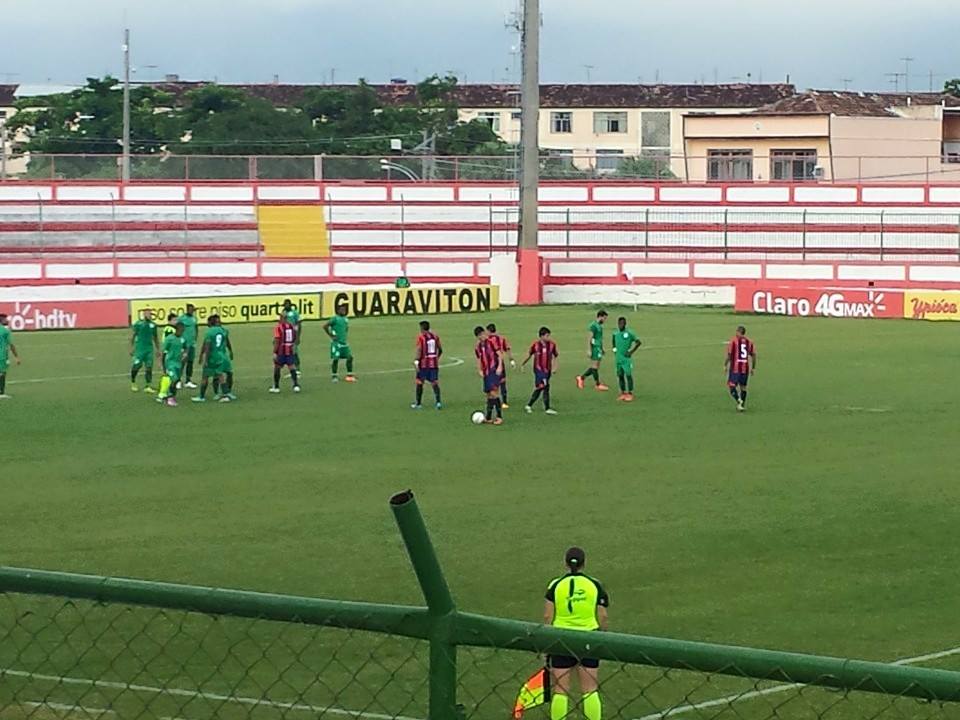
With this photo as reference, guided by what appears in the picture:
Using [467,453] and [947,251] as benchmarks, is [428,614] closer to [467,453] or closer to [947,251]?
[467,453]

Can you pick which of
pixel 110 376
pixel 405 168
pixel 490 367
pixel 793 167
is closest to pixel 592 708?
pixel 490 367

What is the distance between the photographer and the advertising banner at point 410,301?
Answer: 1966 inches

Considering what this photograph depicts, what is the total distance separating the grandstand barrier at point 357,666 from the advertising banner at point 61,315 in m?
33.4

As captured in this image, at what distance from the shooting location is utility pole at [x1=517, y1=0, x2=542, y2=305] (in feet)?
180

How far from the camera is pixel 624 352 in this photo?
98.5ft

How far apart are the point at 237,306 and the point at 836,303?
1802 centimetres

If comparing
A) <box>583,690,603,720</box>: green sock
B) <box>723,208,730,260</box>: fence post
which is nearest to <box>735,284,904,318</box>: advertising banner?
<box>723,208,730,260</box>: fence post

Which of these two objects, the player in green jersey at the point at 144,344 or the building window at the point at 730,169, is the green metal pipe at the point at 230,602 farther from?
the building window at the point at 730,169

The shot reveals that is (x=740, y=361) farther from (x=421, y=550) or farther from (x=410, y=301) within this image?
(x=421, y=550)

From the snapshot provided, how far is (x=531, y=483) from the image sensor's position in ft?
71.5

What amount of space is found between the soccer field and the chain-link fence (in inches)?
1005

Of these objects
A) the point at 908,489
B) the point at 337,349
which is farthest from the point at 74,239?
the point at 908,489

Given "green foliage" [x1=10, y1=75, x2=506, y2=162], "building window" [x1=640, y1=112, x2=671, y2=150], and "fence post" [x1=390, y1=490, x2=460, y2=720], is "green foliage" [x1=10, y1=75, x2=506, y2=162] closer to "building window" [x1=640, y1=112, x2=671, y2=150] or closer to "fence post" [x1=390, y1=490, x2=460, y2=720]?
"building window" [x1=640, y1=112, x2=671, y2=150]

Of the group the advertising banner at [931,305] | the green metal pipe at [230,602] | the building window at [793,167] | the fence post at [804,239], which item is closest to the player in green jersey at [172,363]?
the green metal pipe at [230,602]
